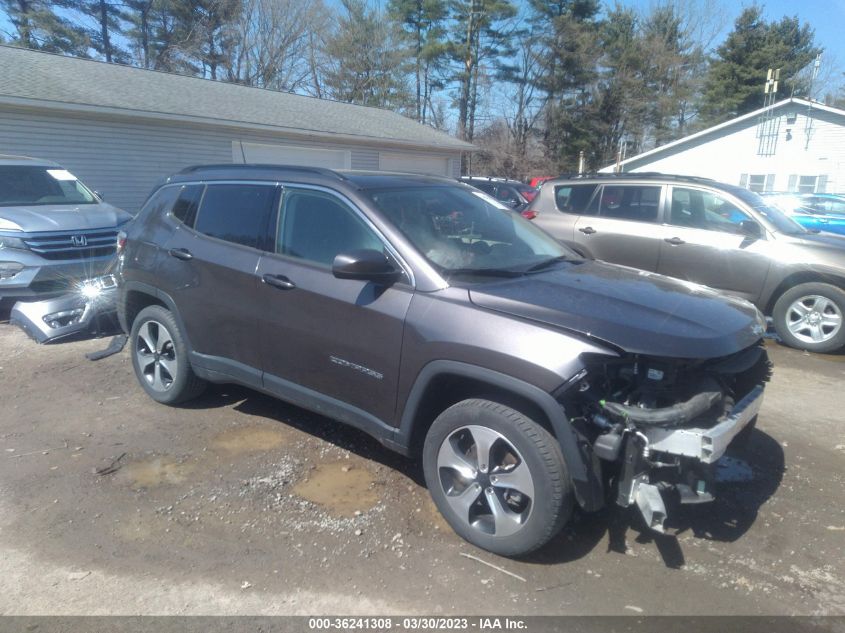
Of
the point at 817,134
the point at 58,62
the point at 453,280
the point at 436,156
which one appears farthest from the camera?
the point at 817,134

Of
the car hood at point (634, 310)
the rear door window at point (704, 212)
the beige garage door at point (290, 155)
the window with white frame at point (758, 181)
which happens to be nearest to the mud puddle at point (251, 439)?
the car hood at point (634, 310)

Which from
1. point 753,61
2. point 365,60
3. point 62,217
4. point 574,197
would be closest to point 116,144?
point 62,217

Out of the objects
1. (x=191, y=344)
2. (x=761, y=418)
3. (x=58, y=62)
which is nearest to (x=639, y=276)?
(x=761, y=418)

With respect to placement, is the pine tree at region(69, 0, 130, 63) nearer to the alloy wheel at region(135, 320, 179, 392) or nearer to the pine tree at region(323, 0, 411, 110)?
the pine tree at region(323, 0, 411, 110)

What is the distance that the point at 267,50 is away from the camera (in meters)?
35.7

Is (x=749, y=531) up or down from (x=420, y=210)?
down

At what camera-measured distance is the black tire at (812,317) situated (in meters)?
6.76

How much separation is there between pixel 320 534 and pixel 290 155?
15714mm

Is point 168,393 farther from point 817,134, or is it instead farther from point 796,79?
point 796,79

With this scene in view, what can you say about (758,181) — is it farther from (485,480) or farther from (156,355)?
(485,480)

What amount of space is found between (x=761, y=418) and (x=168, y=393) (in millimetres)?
4596

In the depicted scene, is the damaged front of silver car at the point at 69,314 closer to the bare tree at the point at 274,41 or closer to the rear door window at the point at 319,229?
the rear door window at the point at 319,229

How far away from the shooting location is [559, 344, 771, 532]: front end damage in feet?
9.21

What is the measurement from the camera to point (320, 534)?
133 inches
